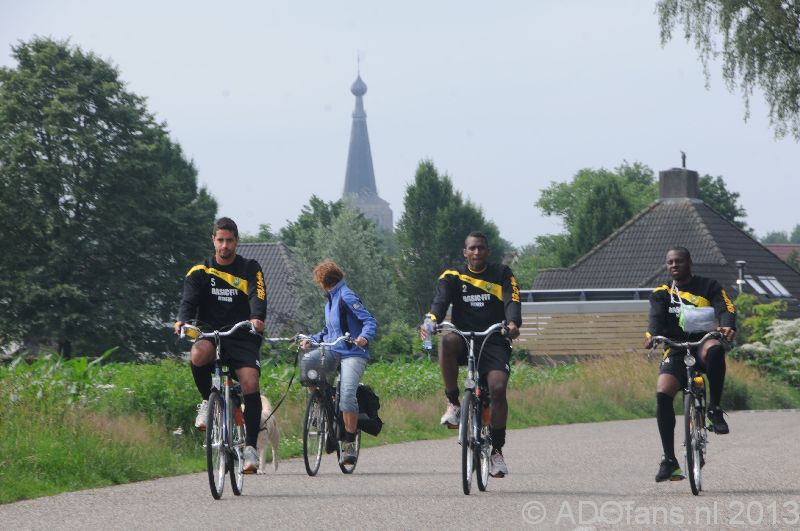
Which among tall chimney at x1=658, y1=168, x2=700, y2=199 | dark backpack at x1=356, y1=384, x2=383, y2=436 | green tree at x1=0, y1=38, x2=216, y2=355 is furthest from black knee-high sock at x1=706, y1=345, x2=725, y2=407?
tall chimney at x1=658, y1=168, x2=700, y2=199

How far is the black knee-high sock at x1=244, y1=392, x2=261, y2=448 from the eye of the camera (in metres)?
10.5

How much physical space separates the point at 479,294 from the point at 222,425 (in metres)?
2.22

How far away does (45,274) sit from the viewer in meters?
49.7

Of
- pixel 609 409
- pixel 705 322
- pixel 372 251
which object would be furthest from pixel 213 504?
pixel 372 251

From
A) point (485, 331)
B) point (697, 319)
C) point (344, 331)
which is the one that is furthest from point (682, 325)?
point (344, 331)

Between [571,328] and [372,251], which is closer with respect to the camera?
[571,328]

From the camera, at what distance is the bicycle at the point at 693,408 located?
10305 millimetres

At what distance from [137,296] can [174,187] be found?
4.58m

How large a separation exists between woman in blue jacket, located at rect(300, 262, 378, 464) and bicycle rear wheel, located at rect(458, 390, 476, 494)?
5.89 feet

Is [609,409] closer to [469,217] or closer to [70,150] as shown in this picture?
[70,150]

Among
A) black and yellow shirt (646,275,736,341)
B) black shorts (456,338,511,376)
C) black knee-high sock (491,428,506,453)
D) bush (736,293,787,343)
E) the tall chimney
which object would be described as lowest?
black knee-high sock (491,428,506,453)

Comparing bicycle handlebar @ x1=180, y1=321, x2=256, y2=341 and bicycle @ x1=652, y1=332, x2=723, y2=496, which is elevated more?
bicycle handlebar @ x1=180, y1=321, x2=256, y2=341

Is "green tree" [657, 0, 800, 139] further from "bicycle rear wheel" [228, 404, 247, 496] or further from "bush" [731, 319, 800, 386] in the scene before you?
"bicycle rear wheel" [228, 404, 247, 496]

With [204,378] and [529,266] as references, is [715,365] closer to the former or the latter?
[204,378]
